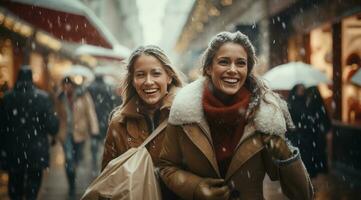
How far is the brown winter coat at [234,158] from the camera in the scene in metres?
2.92

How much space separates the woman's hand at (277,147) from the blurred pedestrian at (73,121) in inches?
236

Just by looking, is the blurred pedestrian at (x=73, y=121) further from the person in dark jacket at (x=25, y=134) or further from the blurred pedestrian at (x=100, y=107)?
the person in dark jacket at (x=25, y=134)

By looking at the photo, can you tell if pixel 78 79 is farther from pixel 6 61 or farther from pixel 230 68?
pixel 230 68

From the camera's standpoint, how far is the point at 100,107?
1104 cm

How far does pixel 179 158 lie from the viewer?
10.5 ft

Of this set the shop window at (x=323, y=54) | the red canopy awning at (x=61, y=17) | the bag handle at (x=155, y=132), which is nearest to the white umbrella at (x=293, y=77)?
the shop window at (x=323, y=54)

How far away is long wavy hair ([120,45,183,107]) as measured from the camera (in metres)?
3.72

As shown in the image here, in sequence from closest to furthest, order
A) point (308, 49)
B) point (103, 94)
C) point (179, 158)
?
point (179, 158), point (103, 94), point (308, 49)

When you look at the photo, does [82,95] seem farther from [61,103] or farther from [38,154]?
[38,154]

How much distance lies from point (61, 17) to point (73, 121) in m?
2.28

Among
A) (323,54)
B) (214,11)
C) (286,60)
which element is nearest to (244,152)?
(323,54)

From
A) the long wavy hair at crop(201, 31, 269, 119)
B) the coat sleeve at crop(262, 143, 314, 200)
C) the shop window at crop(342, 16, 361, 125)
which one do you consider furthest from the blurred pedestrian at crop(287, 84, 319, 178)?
the coat sleeve at crop(262, 143, 314, 200)

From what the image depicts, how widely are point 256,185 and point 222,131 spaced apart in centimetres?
41

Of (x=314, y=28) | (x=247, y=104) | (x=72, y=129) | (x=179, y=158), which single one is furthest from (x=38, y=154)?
(x=314, y=28)
